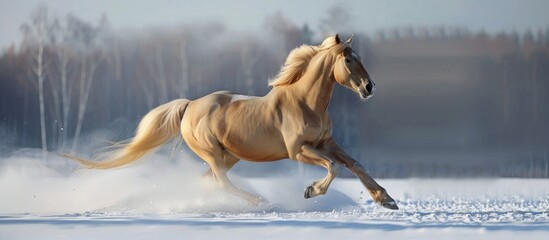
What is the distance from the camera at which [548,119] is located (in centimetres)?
1071

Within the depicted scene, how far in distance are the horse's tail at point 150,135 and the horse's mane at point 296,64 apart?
1011 mm

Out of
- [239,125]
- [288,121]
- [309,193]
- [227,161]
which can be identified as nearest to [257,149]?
[239,125]

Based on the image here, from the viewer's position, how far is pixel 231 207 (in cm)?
711

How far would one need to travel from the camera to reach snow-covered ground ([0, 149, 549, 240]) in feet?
19.0

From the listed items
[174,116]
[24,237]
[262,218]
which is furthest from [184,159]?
[24,237]

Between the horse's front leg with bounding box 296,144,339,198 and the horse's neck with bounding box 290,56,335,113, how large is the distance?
13.3 inches

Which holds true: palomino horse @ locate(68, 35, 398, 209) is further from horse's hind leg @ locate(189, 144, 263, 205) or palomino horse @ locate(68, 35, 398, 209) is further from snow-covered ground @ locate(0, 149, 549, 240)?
snow-covered ground @ locate(0, 149, 549, 240)

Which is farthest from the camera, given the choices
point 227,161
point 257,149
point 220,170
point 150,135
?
point 150,135

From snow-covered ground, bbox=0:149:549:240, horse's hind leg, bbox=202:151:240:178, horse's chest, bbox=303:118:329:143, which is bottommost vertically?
snow-covered ground, bbox=0:149:549:240

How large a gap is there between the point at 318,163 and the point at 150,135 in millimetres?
1716

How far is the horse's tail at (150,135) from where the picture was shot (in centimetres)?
761

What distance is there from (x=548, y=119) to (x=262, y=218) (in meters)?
5.47

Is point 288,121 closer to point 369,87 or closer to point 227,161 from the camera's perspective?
point 369,87

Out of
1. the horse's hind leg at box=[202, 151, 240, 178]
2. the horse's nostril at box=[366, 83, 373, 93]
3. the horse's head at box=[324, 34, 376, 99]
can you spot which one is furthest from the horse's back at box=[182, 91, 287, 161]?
the horse's nostril at box=[366, 83, 373, 93]
